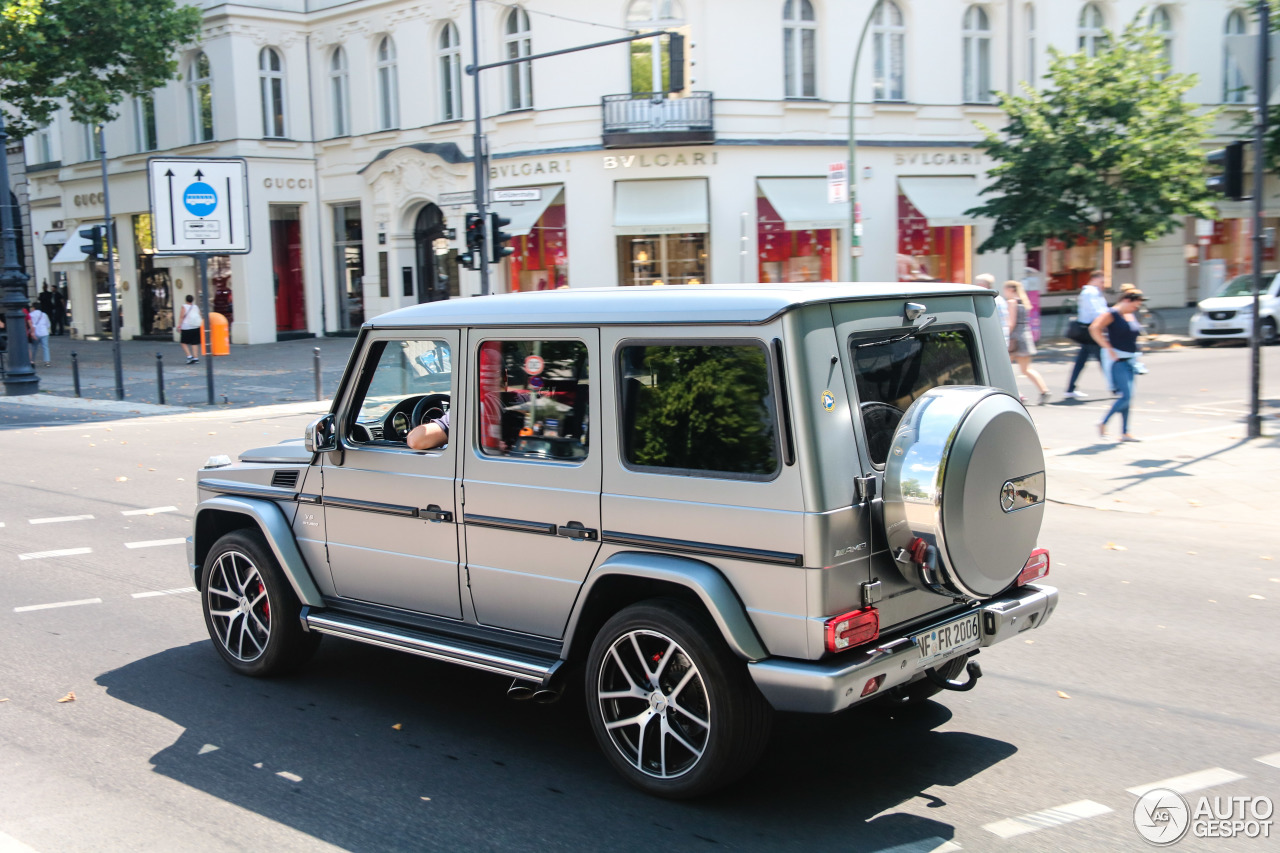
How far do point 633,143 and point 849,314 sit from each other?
25.4 meters

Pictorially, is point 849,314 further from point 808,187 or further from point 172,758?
point 808,187

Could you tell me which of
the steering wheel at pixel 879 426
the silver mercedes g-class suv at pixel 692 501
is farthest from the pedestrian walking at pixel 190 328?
the steering wheel at pixel 879 426

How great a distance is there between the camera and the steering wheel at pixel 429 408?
5082 mm

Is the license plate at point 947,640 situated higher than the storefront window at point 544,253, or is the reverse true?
the storefront window at point 544,253

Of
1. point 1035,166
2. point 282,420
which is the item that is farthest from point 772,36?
point 282,420

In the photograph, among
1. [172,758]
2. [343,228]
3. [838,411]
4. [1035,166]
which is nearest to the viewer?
[838,411]

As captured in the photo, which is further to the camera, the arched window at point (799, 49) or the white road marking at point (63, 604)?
the arched window at point (799, 49)

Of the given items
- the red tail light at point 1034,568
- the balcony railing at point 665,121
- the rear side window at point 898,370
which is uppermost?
the balcony railing at point 665,121

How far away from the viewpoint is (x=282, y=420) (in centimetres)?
1777

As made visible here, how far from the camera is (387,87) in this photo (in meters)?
33.7

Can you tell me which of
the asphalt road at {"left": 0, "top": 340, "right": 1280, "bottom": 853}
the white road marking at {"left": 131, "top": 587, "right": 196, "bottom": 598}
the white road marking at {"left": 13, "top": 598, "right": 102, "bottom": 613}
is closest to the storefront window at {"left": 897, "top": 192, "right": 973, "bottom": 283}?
the asphalt road at {"left": 0, "top": 340, "right": 1280, "bottom": 853}

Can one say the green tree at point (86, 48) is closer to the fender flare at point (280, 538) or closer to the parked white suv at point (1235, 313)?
the fender flare at point (280, 538)

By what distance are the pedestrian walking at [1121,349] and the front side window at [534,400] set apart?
31.9ft

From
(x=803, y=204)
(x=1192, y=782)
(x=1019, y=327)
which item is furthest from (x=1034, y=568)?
(x=803, y=204)
